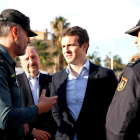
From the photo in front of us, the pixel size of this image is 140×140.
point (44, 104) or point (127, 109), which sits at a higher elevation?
point (127, 109)

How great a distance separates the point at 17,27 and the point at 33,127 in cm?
166

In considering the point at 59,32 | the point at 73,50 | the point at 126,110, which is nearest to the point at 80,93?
the point at 73,50

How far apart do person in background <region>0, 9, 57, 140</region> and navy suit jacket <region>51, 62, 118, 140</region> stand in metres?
0.59

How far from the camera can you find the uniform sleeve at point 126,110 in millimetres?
1728

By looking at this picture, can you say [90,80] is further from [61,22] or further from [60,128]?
[61,22]

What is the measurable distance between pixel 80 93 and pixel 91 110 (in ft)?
0.88

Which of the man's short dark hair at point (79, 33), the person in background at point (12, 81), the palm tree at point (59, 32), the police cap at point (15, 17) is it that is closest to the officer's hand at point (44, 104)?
the person in background at point (12, 81)

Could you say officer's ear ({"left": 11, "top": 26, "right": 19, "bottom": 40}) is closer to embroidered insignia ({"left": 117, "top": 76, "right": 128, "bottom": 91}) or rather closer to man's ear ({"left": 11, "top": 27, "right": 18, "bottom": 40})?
man's ear ({"left": 11, "top": 27, "right": 18, "bottom": 40})

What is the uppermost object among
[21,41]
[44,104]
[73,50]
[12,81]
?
[21,41]

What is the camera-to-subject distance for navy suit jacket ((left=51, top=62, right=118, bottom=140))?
2660 mm

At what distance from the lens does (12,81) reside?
77.2 inches

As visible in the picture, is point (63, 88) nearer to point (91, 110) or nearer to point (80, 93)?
point (80, 93)

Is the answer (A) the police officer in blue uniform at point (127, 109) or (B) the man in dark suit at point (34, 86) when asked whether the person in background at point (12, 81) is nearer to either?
(A) the police officer in blue uniform at point (127, 109)

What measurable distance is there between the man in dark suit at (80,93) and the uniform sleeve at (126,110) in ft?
2.72
